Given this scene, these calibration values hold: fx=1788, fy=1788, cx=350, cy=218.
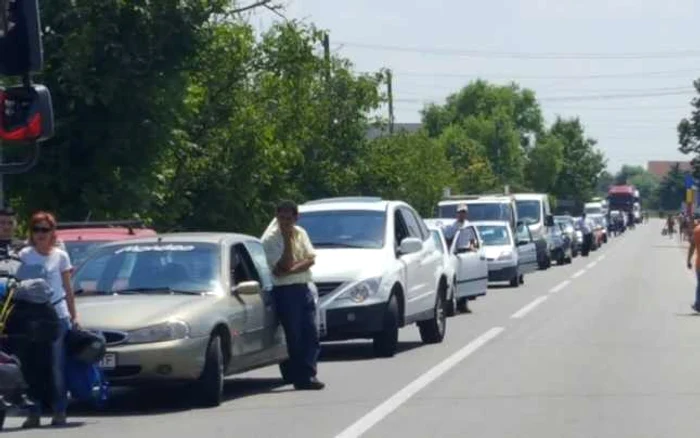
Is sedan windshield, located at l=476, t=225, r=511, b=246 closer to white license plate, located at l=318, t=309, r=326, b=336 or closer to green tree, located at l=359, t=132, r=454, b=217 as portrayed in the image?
green tree, located at l=359, t=132, r=454, b=217

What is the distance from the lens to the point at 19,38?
10.7 meters

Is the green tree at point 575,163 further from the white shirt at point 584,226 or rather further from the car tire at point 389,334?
the car tire at point 389,334

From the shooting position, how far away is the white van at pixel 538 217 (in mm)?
55000

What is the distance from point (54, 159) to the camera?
26516mm

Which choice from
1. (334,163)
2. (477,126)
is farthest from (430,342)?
(477,126)

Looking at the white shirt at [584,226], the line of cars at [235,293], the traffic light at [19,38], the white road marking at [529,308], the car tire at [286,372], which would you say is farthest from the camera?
the white shirt at [584,226]

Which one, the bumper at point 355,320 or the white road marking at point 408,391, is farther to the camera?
the bumper at point 355,320

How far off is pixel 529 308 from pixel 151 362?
17.9 meters

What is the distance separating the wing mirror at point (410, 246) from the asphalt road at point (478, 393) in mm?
1239

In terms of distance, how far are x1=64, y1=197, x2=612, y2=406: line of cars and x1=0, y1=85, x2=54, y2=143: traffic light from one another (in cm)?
429

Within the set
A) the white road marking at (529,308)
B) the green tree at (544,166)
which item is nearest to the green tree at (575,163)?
the green tree at (544,166)

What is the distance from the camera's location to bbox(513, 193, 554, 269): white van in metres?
55.0

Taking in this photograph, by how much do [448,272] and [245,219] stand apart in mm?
13589

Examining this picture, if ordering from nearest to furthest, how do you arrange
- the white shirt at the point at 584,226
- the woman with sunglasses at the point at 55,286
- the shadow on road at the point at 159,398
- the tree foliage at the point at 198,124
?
the woman with sunglasses at the point at 55,286
the shadow on road at the point at 159,398
the tree foliage at the point at 198,124
the white shirt at the point at 584,226
